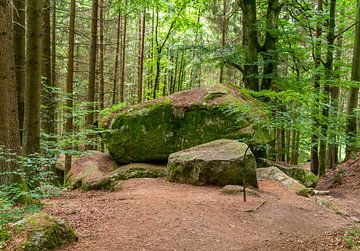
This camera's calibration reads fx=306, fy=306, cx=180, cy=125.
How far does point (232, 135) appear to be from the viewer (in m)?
10.6

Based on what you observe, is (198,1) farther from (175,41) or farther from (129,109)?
(129,109)

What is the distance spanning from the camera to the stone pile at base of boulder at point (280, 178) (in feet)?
30.5

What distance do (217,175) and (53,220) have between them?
491cm

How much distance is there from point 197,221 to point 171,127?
5801 millimetres

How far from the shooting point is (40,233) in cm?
411

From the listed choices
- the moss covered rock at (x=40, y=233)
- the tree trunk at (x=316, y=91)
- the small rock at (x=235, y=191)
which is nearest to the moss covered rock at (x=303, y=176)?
the tree trunk at (x=316, y=91)

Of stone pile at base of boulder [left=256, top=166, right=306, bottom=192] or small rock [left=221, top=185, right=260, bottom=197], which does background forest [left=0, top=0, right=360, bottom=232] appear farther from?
small rock [left=221, top=185, right=260, bottom=197]

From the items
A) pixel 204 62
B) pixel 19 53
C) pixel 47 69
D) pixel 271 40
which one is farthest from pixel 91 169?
pixel 271 40

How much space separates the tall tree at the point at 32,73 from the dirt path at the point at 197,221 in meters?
1.43

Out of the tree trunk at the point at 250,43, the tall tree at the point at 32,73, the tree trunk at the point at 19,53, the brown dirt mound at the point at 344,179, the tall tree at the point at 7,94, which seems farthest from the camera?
the tree trunk at the point at 250,43

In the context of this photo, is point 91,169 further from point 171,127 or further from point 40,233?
point 40,233

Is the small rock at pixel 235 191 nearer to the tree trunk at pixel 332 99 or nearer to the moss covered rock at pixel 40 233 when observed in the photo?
the tree trunk at pixel 332 99

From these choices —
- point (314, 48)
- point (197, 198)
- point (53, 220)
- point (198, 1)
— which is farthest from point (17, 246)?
point (198, 1)

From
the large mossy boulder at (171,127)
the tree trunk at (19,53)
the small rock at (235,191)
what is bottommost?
the small rock at (235,191)
